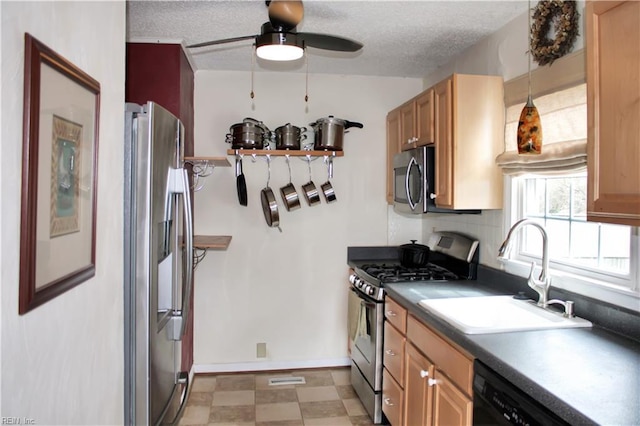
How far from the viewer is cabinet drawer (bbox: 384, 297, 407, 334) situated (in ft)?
8.33

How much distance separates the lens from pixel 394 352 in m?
2.69

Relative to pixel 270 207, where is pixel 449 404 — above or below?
below

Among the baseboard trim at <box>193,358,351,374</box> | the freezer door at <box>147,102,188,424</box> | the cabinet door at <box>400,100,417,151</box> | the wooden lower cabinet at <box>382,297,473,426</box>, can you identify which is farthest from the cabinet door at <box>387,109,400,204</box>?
the freezer door at <box>147,102,188,424</box>

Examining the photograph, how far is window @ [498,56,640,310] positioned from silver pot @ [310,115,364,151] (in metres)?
1.28

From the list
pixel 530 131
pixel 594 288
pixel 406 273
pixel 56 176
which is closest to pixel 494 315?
pixel 594 288

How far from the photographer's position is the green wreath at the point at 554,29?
212 centimetres

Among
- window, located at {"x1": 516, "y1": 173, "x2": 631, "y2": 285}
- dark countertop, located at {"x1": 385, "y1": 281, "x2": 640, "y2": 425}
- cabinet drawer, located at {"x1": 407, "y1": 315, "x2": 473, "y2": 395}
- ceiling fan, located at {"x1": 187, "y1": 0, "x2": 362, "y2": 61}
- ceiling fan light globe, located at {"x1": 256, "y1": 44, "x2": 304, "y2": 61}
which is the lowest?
cabinet drawer, located at {"x1": 407, "y1": 315, "x2": 473, "y2": 395}

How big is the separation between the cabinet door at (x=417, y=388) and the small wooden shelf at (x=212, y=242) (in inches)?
58.0

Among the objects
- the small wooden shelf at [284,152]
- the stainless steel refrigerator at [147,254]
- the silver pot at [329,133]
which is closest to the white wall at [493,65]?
the silver pot at [329,133]

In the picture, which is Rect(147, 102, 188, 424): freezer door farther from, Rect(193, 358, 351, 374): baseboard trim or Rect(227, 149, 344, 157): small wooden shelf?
Rect(193, 358, 351, 374): baseboard trim

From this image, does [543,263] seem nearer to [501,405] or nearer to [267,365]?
[501,405]

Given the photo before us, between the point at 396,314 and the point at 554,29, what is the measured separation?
1696 mm

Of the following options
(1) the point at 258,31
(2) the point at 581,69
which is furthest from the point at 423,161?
(1) the point at 258,31
